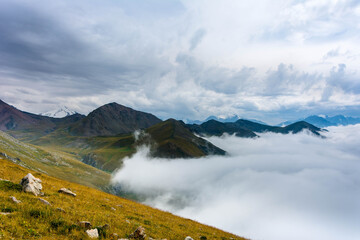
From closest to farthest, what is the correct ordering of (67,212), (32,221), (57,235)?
(57,235)
(32,221)
(67,212)

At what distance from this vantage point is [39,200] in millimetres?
13219

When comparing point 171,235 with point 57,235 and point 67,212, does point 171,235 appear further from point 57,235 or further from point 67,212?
point 57,235

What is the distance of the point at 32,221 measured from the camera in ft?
32.4

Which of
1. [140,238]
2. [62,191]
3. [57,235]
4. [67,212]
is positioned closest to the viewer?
[57,235]

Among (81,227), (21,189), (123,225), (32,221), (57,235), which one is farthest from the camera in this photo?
(21,189)

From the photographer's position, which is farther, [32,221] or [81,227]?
[81,227]

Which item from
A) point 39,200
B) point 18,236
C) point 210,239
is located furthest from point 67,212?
point 210,239

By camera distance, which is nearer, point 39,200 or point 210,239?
point 39,200

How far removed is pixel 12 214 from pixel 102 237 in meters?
4.86

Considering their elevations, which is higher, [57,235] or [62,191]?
[57,235]

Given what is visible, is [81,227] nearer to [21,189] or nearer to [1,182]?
[21,189]

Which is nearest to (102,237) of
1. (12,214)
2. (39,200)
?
(12,214)

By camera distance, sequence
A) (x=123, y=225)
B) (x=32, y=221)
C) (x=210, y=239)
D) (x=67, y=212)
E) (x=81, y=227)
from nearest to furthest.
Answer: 1. (x=32, y=221)
2. (x=81, y=227)
3. (x=67, y=212)
4. (x=123, y=225)
5. (x=210, y=239)

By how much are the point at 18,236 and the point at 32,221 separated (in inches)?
71.7
